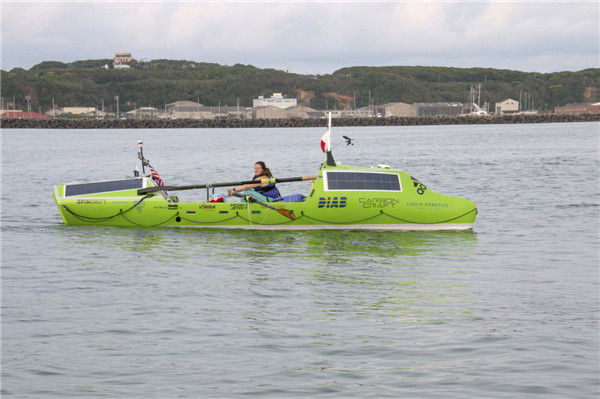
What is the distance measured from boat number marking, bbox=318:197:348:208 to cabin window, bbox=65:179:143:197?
542 centimetres

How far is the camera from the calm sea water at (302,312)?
988 cm

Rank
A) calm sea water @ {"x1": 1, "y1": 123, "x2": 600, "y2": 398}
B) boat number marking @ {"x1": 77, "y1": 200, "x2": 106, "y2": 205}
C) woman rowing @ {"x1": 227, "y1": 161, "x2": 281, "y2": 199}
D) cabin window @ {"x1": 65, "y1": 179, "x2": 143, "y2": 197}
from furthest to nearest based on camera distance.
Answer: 1. boat number marking @ {"x1": 77, "y1": 200, "x2": 106, "y2": 205}
2. cabin window @ {"x1": 65, "y1": 179, "x2": 143, "y2": 197}
3. woman rowing @ {"x1": 227, "y1": 161, "x2": 281, "y2": 199}
4. calm sea water @ {"x1": 1, "y1": 123, "x2": 600, "y2": 398}

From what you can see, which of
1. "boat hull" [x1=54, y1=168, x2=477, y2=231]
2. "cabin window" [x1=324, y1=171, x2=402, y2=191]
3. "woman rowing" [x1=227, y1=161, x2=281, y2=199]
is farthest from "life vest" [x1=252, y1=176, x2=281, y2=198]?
"cabin window" [x1=324, y1=171, x2=402, y2=191]

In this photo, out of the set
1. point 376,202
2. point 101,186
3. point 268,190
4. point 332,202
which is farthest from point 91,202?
point 376,202

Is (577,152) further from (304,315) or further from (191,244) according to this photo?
(304,315)

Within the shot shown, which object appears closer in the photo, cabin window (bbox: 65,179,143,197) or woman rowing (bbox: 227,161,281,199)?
woman rowing (bbox: 227,161,281,199)

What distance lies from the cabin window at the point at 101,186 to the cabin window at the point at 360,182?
18.7 ft

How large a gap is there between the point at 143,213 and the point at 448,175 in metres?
28.0

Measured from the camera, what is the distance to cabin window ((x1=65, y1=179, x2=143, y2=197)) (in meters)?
22.9

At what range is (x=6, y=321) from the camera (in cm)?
1281

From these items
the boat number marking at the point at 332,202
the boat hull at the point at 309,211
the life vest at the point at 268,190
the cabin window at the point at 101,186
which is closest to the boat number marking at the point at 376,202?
the boat hull at the point at 309,211

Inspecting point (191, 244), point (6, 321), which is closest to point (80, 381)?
point (6, 321)

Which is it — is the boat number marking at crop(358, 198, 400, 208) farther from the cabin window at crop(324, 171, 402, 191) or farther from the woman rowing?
the woman rowing

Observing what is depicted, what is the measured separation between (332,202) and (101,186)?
6907 millimetres
